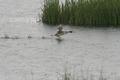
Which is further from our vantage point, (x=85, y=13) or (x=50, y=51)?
(x=85, y=13)

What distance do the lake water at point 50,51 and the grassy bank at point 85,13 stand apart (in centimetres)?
57

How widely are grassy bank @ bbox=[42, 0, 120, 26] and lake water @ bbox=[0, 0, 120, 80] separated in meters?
0.57

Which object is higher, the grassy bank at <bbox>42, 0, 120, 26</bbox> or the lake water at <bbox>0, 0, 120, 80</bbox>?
the grassy bank at <bbox>42, 0, 120, 26</bbox>

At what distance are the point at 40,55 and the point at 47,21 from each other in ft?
19.6

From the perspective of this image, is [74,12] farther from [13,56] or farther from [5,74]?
[5,74]

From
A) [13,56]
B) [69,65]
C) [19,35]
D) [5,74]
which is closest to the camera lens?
[5,74]

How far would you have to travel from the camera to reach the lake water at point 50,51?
16297 millimetres

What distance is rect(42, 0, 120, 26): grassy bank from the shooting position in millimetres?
23812

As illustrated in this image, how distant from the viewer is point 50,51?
19.6 m

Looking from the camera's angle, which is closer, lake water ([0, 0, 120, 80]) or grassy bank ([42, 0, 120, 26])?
lake water ([0, 0, 120, 80])

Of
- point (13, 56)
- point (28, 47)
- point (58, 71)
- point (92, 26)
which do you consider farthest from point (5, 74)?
point (92, 26)

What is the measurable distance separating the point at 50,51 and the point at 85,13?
469 centimetres

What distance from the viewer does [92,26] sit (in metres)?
23.8

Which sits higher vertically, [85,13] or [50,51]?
[85,13]
